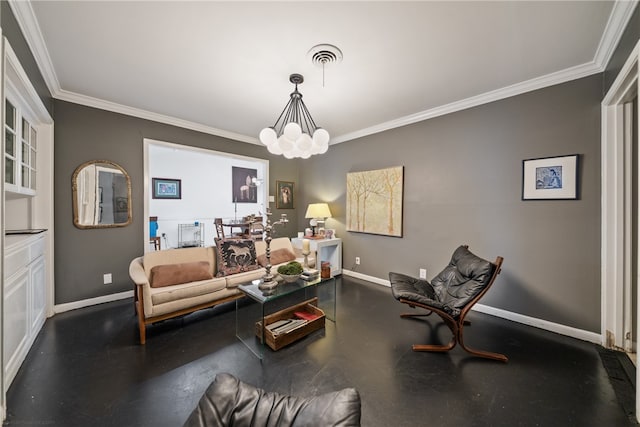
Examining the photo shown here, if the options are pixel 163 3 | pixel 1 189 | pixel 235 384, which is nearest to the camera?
pixel 235 384

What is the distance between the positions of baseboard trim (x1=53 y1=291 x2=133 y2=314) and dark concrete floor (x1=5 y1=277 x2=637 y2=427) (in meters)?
0.27

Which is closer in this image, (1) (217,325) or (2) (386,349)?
(2) (386,349)

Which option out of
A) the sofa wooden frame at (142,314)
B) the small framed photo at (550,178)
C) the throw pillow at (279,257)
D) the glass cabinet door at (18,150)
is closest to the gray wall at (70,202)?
the glass cabinet door at (18,150)

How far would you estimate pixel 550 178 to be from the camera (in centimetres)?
240

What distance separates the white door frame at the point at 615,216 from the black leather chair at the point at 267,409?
252 centimetres

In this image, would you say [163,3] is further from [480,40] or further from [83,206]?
[83,206]

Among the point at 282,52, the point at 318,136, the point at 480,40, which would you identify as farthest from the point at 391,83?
the point at 282,52

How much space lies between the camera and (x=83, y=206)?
2.93 m

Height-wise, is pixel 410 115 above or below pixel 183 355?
above

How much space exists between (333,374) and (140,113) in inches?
151

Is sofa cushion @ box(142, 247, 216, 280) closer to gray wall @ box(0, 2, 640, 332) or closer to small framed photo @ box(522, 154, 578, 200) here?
gray wall @ box(0, 2, 640, 332)

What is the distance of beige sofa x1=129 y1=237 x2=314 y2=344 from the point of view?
2216mm

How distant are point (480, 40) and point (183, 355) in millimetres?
3473

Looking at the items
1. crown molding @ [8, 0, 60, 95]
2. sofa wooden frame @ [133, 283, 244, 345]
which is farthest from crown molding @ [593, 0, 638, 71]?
sofa wooden frame @ [133, 283, 244, 345]
